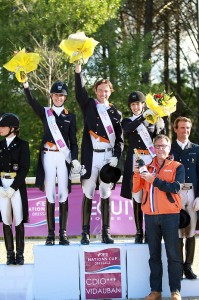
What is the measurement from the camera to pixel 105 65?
2041cm

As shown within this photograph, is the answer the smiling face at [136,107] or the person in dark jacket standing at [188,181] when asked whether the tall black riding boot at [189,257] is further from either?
the smiling face at [136,107]

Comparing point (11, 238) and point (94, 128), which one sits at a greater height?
point (94, 128)

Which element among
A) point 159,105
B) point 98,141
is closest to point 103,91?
point 98,141

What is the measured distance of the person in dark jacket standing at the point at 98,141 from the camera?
7.28 metres

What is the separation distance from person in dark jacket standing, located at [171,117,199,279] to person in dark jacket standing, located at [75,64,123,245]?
0.65 m

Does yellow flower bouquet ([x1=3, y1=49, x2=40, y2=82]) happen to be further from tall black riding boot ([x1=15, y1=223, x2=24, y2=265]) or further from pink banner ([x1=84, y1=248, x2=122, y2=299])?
pink banner ([x1=84, y1=248, x2=122, y2=299])

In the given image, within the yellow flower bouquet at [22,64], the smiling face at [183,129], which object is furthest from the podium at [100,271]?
the yellow flower bouquet at [22,64]

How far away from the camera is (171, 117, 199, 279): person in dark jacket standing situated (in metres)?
7.16

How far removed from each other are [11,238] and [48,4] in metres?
10.9

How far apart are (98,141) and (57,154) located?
0.47 metres

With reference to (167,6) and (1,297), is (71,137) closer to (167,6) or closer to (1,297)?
(1,297)

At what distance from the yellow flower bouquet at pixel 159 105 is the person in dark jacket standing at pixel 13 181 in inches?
55.0

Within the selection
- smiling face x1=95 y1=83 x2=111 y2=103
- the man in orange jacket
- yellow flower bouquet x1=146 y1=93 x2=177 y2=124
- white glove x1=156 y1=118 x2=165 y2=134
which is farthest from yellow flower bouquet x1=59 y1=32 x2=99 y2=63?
the man in orange jacket

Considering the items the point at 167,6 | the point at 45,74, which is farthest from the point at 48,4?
the point at 167,6
